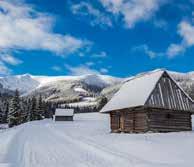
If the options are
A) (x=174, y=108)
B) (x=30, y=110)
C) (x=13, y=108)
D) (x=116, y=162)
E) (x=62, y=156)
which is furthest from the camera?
(x=30, y=110)

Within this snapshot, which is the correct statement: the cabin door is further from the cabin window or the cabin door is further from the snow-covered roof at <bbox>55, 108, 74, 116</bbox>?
the snow-covered roof at <bbox>55, 108, 74, 116</bbox>

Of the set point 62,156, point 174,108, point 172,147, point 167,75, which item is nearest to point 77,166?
point 62,156

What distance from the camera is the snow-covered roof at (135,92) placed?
28123 millimetres

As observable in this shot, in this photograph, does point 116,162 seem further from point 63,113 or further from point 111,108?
point 63,113

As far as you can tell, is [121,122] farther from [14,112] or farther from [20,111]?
[20,111]

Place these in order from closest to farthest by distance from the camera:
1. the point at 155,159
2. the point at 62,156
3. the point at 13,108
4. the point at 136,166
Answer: the point at 136,166
the point at 155,159
the point at 62,156
the point at 13,108

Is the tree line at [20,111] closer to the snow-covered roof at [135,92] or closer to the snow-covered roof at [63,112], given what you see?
the snow-covered roof at [63,112]

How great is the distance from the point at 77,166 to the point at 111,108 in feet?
66.3

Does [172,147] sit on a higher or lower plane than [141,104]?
lower

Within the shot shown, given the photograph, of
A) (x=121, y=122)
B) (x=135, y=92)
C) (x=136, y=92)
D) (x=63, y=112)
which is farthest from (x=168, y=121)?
(x=63, y=112)

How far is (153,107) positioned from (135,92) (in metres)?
3.94

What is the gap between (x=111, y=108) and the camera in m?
31.9

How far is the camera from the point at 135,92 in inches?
1206

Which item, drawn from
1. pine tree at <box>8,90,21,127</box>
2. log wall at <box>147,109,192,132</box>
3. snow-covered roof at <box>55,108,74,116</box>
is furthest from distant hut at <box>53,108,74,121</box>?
log wall at <box>147,109,192,132</box>
